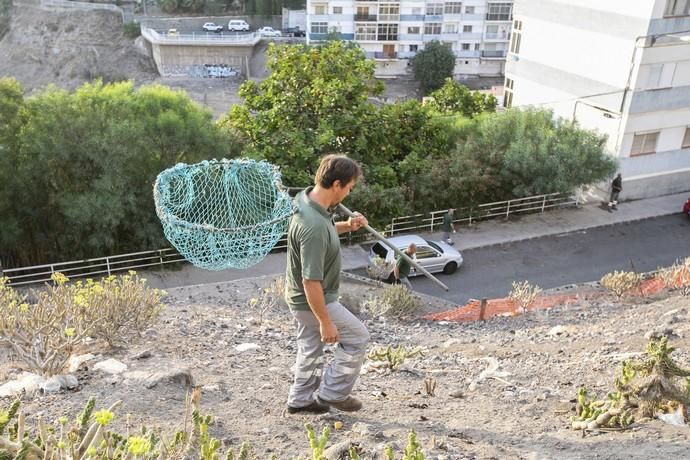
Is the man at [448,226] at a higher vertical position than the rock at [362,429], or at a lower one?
lower

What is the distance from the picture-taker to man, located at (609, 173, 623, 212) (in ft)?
66.3

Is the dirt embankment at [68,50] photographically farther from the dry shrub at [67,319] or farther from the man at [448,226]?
the dry shrub at [67,319]

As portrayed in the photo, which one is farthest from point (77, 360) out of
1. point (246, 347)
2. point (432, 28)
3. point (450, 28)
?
point (450, 28)

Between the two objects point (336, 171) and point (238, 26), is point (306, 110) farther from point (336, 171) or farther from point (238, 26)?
point (238, 26)

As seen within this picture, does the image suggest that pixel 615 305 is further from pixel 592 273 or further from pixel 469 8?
pixel 469 8

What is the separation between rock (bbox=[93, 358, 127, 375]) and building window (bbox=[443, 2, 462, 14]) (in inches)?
2105

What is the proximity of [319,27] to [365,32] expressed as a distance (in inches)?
158

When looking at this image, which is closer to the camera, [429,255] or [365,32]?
[429,255]

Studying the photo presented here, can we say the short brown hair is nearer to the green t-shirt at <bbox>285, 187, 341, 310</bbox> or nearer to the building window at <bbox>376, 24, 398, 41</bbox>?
the green t-shirt at <bbox>285, 187, 341, 310</bbox>

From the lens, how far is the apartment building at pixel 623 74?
1911cm

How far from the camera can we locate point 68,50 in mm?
65000

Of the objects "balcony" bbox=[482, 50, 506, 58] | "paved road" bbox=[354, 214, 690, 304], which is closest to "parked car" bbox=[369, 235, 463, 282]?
"paved road" bbox=[354, 214, 690, 304]

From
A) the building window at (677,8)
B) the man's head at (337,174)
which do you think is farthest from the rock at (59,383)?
the building window at (677,8)

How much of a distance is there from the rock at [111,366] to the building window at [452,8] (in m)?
53.5
